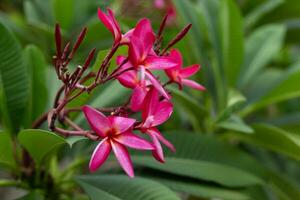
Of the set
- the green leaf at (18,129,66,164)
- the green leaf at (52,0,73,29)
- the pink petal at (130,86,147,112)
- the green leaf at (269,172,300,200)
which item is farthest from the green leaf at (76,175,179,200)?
the green leaf at (52,0,73,29)

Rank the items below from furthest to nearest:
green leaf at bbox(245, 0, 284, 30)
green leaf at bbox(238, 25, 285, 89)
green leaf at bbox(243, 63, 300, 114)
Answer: green leaf at bbox(245, 0, 284, 30)
green leaf at bbox(238, 25, 285, 89)
green leaf at bbox(243, 63, 300, 114)

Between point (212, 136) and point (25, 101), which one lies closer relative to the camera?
point (25, 101)

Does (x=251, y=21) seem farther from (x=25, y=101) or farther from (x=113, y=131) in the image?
(x=113, y=131)

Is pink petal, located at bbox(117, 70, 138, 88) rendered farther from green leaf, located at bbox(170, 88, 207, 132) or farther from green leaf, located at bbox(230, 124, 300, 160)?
green leaf, located at bbox(230, 124, 300, 160)

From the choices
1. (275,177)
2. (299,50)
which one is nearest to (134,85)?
(275,177)

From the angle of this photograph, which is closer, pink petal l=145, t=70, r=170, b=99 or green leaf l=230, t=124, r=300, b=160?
pink petal l=145, t=70, r=170, b=99

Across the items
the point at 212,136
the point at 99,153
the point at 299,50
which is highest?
the point at 99,153

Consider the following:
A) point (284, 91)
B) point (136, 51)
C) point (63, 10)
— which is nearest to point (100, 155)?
point (136, 51)

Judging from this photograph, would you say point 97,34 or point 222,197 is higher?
point 97,34
